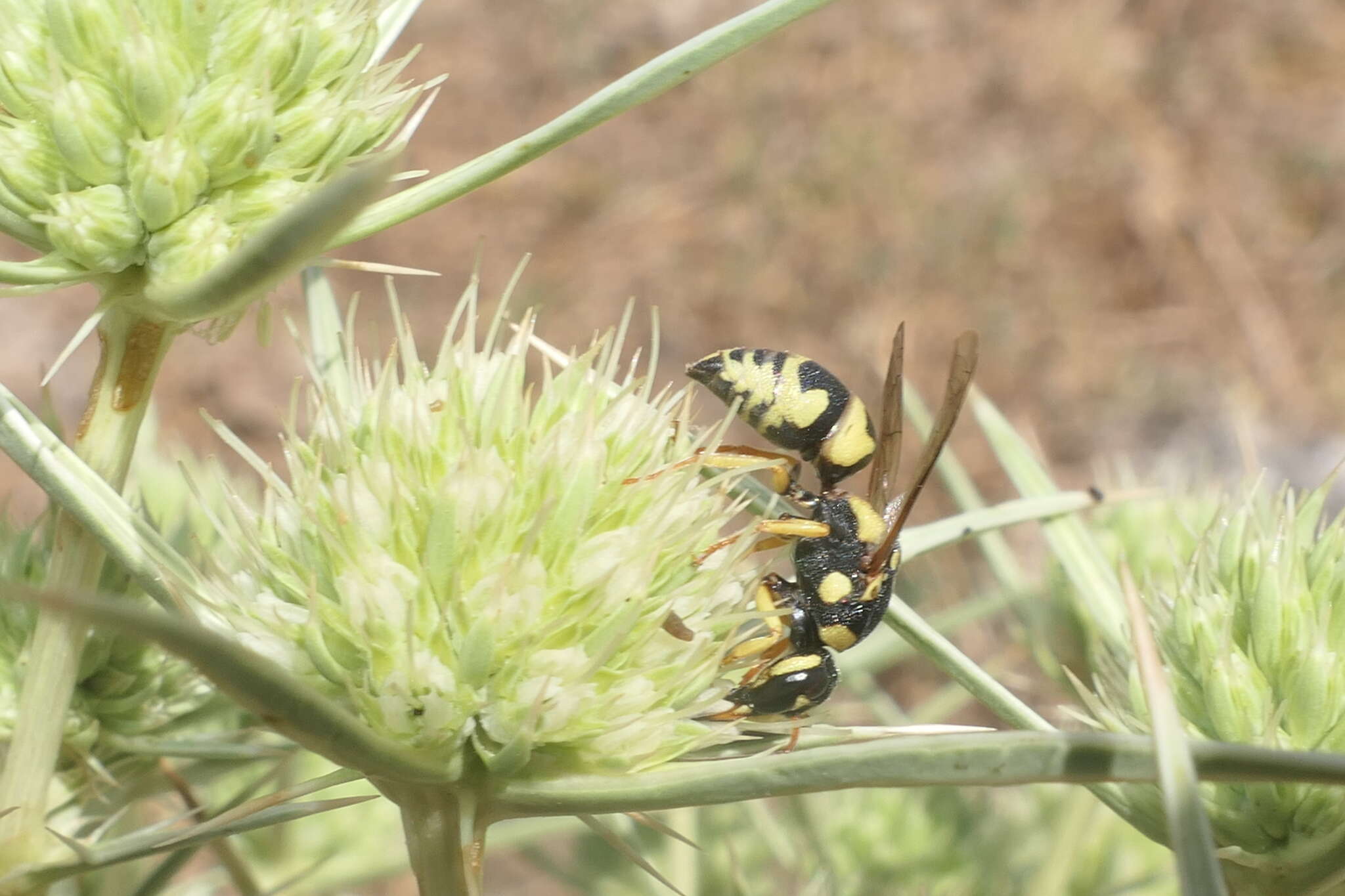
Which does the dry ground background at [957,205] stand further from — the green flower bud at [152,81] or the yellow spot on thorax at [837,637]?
the green flower bud at [152,81]

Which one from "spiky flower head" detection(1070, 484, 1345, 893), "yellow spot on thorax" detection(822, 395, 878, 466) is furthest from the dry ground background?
"spiky flower head" detection(1070, 484, 1345, 893)

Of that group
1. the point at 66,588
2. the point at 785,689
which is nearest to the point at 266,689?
the point at 66,588

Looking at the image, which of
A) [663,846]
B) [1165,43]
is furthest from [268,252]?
[1165,43]

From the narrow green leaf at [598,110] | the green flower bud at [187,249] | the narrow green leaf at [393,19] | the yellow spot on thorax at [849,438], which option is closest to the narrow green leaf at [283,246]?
the green flower bud at [187,249]

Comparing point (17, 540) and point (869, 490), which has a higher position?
point (869, 490)

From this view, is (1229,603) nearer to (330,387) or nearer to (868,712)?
(330,387)

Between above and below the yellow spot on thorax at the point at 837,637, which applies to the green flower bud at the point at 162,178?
below

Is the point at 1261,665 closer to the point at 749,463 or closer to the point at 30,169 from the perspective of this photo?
the point at 749,463
